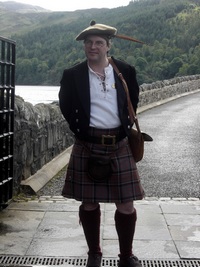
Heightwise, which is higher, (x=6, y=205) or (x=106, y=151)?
(x=106, y=151)

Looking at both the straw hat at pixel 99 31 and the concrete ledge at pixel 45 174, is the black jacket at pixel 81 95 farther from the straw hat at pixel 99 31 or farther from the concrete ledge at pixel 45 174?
the concrete ledge at pixel 45 174

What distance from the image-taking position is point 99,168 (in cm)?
327

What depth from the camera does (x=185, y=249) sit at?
3.77 m

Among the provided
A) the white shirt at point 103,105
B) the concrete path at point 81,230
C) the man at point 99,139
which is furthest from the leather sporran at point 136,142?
the concrete path at point 81,230

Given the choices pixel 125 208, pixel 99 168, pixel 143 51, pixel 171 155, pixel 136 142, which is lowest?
pixel 171 155

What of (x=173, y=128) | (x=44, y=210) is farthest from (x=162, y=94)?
(x=44, y=210)

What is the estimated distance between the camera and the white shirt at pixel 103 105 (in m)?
3.30

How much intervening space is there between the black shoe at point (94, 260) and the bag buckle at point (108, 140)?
0.78 metres

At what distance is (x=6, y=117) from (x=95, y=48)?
1757 mm

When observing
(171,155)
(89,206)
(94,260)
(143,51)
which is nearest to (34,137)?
(89,206)

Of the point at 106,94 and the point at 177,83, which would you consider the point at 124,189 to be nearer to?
the point at 106,94

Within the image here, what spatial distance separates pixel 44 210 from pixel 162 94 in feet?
51.3

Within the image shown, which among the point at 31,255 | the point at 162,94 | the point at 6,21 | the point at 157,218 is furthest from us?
the point at 6,21

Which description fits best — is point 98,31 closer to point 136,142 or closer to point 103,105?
point 103,105
